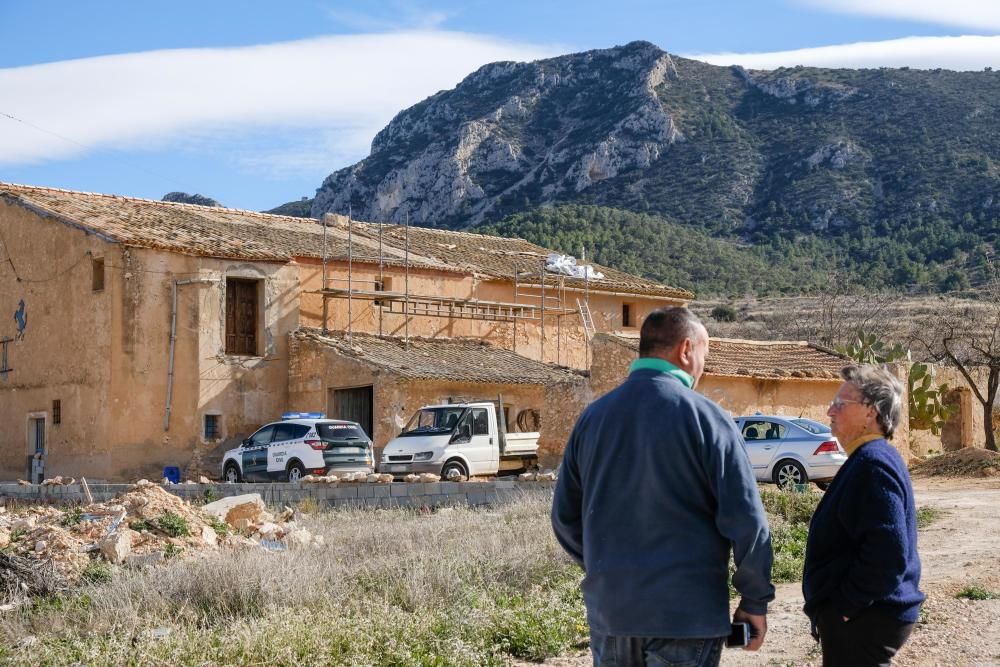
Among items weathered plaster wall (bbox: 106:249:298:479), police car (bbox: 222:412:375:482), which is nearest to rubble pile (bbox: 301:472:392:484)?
police car (bbox: 222:412:375:482)

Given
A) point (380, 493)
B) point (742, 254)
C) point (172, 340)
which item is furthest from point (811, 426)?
point (742, 254)

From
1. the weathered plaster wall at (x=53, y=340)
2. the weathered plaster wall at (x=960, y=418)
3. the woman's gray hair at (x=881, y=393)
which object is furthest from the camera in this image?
the weathered plaster wall at (x=960, y=418)

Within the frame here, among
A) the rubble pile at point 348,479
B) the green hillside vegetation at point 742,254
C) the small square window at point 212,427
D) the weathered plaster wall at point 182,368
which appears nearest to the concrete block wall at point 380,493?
the rubble pile at point 348,479

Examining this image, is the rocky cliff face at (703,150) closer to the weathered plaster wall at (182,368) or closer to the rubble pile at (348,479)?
the weathered plaster wall at (182,368)

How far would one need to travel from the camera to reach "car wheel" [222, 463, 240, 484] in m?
26.2

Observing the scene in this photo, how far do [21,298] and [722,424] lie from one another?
3120 centimetres

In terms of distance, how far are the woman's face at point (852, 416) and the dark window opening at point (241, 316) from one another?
26940 mm

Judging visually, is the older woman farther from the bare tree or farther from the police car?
the bare tree

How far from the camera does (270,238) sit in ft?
109

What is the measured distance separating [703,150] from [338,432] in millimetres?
54830

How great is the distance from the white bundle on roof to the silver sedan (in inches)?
707

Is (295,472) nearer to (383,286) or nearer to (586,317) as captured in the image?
(383,286)

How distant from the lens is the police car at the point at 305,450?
2398 cm

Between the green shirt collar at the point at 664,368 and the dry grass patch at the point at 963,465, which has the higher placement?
the green shirt collar at the point at 664,368
